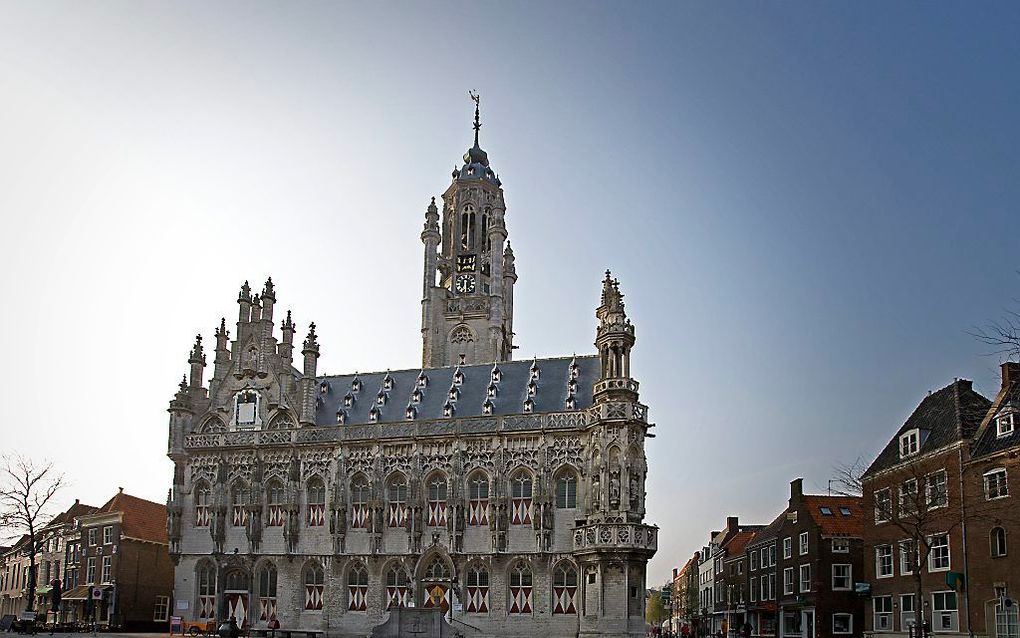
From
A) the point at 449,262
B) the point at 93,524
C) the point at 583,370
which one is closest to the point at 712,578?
the point at 449,262

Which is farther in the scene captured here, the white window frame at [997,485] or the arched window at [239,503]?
the arched window at [239,503]

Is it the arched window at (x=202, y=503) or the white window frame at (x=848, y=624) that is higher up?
the arched window at (x=202, y=503)

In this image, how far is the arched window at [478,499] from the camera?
53.8 meters

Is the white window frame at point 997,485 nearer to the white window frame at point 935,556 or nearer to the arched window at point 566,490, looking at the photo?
the white window frame at point 935,556

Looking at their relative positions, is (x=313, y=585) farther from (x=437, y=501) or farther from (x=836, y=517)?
(x=836, y=517)

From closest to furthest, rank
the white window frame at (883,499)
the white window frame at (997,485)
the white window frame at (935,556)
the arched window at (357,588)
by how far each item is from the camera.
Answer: the white window frame at (997,485) < the white window frame at (935,556) < the white window frame at (883,499) < the arched window at (357,588)

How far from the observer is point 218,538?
191 ft

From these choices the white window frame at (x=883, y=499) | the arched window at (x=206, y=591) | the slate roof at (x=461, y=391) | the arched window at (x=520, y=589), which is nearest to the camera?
the arched window at (x=520, y=589)

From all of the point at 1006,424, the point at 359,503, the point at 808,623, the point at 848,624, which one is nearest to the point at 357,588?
the point at 359,503

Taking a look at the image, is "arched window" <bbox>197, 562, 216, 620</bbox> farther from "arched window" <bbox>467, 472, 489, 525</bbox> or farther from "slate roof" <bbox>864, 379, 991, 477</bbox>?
"slate roof" <bbox>864, 379, 991, 477</bbox>

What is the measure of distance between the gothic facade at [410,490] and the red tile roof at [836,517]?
746 inches

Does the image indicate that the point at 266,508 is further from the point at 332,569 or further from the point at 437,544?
the point at 437,544

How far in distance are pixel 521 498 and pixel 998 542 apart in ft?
74.7

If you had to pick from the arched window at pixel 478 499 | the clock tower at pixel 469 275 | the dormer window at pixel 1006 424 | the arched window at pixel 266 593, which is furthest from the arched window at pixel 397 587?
the dormer window at pixel 1006 424
